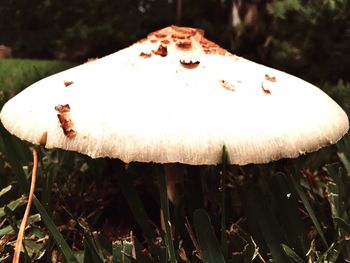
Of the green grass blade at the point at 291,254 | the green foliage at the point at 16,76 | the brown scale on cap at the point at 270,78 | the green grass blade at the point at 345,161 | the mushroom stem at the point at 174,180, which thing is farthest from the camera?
the green foliage at the point at 16,76

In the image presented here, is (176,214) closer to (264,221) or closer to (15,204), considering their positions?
(264,221)

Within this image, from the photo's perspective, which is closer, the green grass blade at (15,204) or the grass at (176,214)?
the grass at (176,214)

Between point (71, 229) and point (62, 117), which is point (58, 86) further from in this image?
point (71, 229)

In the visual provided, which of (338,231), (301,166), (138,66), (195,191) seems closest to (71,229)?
(195,191)

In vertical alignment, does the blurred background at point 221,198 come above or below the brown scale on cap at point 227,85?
below

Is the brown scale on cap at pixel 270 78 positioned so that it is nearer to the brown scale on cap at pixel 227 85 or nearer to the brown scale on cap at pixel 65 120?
the brown scale on cap at pixel 227 85

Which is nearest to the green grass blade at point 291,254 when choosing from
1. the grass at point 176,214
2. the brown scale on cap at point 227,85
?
the grass at point 176,214
